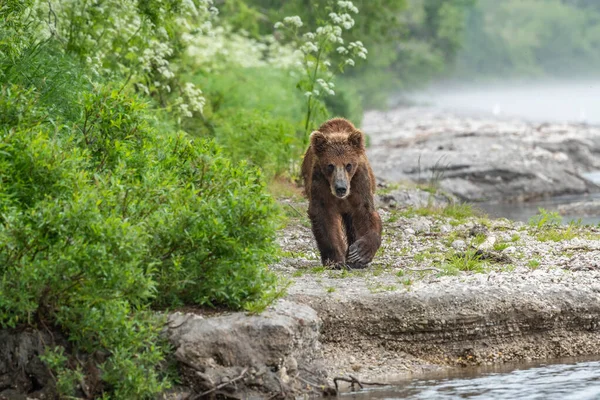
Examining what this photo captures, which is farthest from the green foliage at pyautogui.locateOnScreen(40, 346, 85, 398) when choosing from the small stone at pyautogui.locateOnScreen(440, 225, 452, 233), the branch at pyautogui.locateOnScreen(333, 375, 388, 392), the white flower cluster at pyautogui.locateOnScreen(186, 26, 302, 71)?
the white flower cluster at pyautogui.locateOnScreen(186, 26, 302, 71)

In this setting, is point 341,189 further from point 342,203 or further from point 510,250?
point 510,250

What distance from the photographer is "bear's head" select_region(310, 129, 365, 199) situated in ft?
30.8

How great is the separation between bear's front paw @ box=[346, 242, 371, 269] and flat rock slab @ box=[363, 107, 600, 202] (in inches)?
265

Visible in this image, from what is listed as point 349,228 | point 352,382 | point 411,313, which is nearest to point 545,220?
point 349,228

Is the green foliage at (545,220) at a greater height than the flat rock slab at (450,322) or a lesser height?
lesser

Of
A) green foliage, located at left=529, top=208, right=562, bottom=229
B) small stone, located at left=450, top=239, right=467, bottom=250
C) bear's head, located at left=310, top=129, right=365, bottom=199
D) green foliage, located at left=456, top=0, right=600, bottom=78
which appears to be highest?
bear's head, located at left=310, top=129, right=365, bottom=199

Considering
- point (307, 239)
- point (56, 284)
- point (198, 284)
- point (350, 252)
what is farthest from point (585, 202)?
point (56, 284)

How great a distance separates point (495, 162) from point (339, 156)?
12.0m

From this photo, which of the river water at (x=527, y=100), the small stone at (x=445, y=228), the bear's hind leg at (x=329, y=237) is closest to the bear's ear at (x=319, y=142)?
the bear's hind leg at (x=329, y=237)

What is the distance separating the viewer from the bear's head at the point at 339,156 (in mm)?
9383

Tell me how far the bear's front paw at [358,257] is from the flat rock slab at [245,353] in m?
2.17

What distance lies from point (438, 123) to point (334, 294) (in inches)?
1146

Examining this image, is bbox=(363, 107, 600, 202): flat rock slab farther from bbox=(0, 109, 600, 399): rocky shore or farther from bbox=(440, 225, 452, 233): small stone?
bbox=(0, 109, 600, 399): rocky shore

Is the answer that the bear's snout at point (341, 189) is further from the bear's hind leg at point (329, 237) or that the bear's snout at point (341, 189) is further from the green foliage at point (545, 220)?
the green foliage at point (545, 220)
